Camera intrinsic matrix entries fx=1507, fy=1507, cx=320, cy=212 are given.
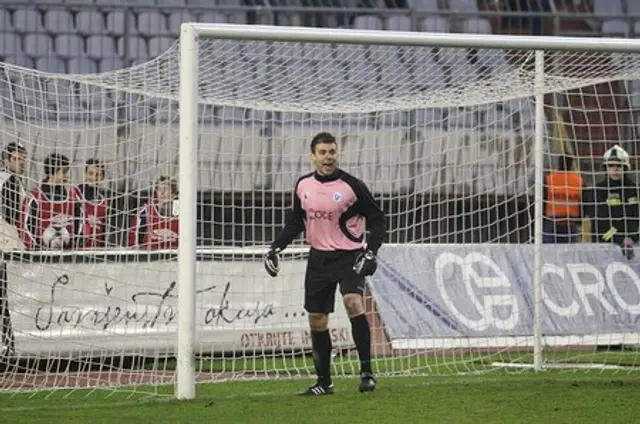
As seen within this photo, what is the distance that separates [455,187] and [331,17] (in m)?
4.11

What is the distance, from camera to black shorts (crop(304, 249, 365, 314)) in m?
10.3

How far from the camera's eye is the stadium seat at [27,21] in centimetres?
1712

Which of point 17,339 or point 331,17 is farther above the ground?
point 331,17

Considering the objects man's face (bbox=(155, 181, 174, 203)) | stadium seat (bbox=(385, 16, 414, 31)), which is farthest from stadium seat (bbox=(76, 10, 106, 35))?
man's face (bbox=(155, 181, 174, 203))

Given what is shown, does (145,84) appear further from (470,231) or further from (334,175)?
(470,231)

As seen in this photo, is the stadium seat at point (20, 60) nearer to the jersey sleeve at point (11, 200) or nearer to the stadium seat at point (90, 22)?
the stadium seat at point (90, 22)

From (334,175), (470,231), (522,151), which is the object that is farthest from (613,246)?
(334,175)

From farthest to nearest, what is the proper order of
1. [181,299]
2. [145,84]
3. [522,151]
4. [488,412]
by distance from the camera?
[522,151] → [145,84] → [181,299] → [488,412]

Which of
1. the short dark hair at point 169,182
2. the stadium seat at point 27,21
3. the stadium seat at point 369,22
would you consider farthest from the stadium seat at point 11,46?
the short dark hair at point 169,182

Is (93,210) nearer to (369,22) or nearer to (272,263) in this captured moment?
(272,263)

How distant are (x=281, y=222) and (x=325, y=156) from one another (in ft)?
15.1

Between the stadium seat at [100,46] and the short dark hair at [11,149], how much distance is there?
5342 millimetres

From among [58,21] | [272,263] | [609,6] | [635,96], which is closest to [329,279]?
[272,263]

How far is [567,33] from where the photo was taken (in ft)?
61.1
